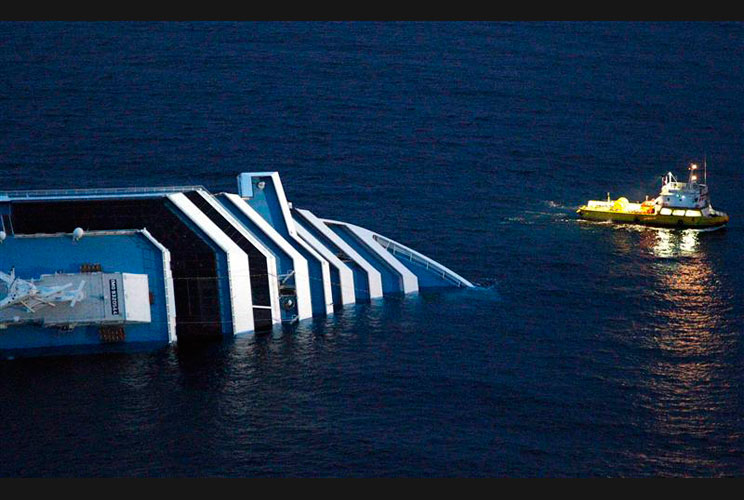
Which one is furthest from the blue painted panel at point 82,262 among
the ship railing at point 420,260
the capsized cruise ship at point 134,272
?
the ship railing at point 420,260

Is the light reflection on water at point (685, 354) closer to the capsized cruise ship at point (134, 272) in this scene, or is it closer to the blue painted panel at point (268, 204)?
the capsized cruise ship at point (134, 272)

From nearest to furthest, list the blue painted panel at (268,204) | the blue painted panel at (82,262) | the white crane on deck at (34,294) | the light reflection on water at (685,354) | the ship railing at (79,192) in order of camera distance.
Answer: the light reflection on water at (685,354) < the white crane on deck at (34,294) < the blue painted panel at (82,262) < the ship railing at (79,192) < the blue painted panel at (268,204)

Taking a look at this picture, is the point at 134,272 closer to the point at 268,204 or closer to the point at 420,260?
the point at 268,204

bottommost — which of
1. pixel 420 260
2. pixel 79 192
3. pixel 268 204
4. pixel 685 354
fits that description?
pixel 685 354

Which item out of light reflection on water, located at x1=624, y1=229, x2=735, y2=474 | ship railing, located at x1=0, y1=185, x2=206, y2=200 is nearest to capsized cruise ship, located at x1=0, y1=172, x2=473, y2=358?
ship railing, located at x1=0, y1=185, x2=206, y2=200

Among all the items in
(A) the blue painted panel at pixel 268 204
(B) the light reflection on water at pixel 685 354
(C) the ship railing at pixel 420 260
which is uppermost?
(A) the blue painted panel at pixel 268 204

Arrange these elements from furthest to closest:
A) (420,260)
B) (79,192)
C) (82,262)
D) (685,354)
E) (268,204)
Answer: (420,260)
(268,204)
(79,192)
(82,262)
(685,354)

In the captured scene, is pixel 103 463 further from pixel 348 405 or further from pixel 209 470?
pixel 348 405

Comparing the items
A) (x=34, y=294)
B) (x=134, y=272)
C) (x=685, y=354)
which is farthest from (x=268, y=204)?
(x=685, y=354)

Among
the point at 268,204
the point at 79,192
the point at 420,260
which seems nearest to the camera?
the point at 79,192
